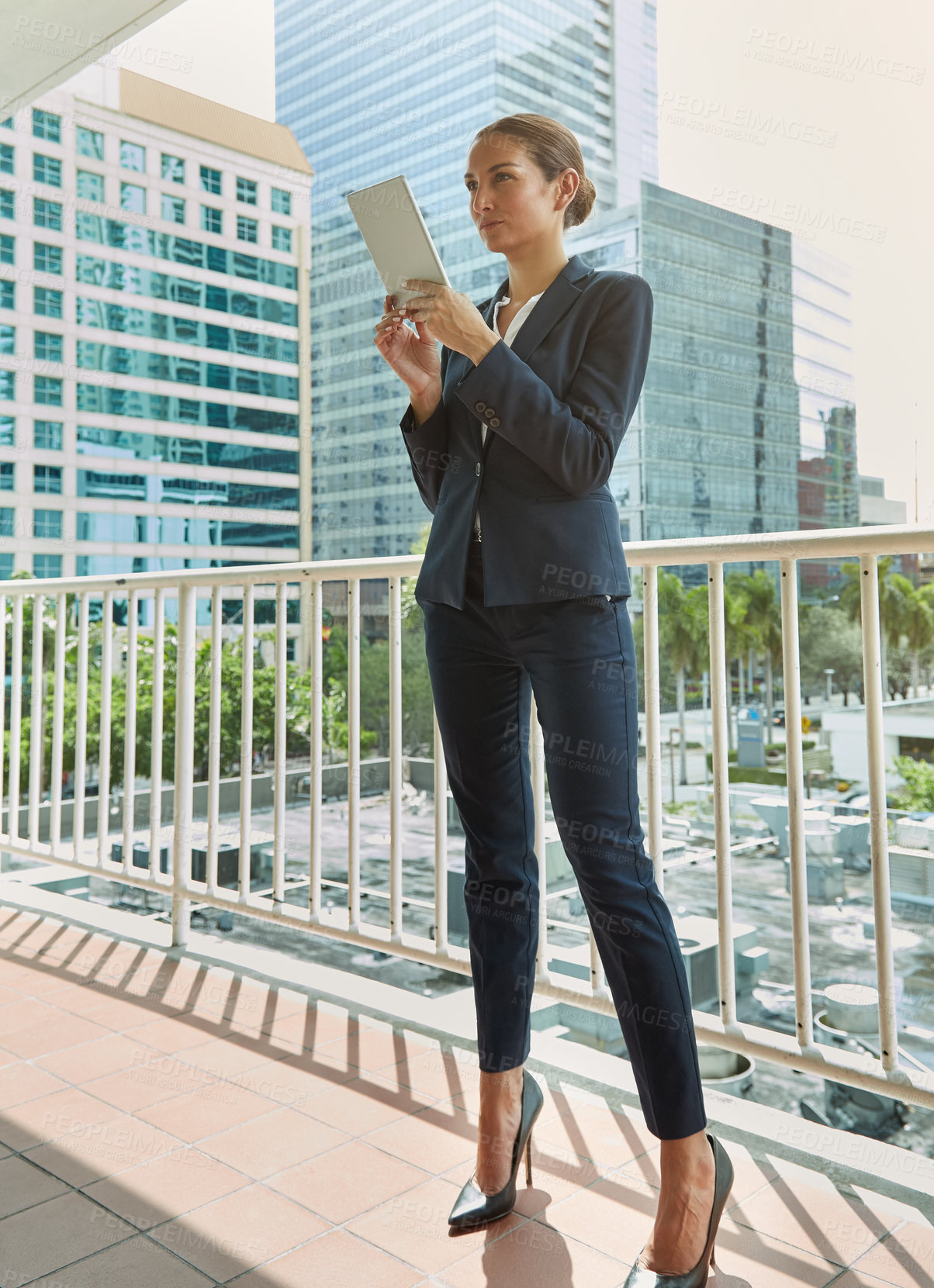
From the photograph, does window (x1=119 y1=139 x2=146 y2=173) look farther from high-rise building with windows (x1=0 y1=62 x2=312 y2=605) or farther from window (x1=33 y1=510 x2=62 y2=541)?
window (x1=33 y1=510 x2=62 y2=541)

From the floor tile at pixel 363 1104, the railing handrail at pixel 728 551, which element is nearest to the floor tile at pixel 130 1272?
the floor tile at pixel 363 1104

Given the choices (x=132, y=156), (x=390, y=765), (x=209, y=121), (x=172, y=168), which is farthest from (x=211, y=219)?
(x=390, y=765)

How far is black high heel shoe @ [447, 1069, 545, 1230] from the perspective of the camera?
1240 millimetres

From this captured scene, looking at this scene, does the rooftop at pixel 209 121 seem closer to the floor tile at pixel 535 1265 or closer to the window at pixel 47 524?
the window at pixel 47 524

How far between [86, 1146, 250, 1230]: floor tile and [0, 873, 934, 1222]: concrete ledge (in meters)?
0.49

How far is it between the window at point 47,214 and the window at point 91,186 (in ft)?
5.14

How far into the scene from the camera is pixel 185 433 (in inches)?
2061

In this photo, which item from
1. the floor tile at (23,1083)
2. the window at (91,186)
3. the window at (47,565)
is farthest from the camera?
the window at (47,565)

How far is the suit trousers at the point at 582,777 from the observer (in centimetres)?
110

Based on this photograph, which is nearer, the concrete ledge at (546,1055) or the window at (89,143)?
the concrete ledge at (546,1055)

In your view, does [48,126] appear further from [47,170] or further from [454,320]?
[454,320]

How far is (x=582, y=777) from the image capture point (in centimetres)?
114

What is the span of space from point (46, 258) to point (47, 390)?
652 centimetres

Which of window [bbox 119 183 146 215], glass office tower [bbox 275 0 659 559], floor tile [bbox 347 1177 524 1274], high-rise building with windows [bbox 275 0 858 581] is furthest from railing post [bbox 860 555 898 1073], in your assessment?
window [bbox 119 183 146 215]
